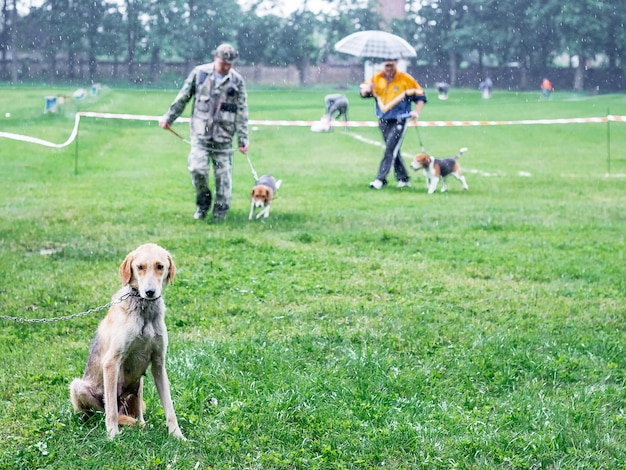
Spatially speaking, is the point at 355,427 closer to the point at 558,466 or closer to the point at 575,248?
the point at 558,466

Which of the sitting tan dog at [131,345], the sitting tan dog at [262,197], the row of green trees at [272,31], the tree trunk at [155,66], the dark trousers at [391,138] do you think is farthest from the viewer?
the tree trunk at [155,66]

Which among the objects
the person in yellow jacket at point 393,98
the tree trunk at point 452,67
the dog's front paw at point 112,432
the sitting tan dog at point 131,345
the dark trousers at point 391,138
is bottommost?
the dog's front paw at point 112,432

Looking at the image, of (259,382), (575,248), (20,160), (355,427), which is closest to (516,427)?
(355,427)

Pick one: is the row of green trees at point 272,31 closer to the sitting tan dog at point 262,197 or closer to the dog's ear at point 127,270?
the sitting tan dog at point 262,197

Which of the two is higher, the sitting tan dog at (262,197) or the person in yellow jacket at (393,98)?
the person in yellow jacket at (393,98)

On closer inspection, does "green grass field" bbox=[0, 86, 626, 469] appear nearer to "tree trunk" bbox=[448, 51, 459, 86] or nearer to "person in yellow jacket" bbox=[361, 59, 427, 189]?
"person in yellow jacket" bbox=[361, 59, 427, 189]

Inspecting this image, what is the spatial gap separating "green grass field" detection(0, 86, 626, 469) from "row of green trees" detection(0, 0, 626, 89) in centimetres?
5595

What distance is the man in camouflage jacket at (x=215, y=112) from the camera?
34.0 ft

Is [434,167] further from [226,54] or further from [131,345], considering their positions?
[131,345]

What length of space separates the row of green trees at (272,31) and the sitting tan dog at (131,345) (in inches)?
2550

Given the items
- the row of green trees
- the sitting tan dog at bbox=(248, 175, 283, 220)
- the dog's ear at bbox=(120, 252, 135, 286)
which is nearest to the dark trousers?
the sitting tan dog at bbox=(248, 175, 283, 220)

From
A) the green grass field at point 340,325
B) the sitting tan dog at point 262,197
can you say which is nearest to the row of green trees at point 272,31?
the green grass field at point 340,325

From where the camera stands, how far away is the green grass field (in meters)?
4.38

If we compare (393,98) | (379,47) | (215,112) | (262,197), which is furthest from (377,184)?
(215,112)
